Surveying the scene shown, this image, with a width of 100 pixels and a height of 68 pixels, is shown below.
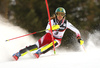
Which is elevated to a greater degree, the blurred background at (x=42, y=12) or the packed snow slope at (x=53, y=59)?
the packed snow slope at (x=53, y=59)

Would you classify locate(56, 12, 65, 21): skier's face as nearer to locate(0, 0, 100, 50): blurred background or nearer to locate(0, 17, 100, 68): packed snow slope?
locate(0, 17, 100, 68): packed snow slope

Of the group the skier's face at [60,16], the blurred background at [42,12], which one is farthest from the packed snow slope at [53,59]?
the blurred background at [42,12]

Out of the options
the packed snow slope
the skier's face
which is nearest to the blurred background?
the packed snow slope

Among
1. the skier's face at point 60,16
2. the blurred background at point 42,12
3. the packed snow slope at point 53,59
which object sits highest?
the skier's face at point 60,16

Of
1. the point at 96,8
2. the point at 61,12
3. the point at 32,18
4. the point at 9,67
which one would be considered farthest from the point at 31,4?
the point at 9,67

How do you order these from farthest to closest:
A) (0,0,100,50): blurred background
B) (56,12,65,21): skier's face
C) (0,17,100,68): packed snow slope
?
1. (0,0,100,50): blurred background
2. (56,12,65,21): skier's face
3. (0,17,100,68): packed snow slope

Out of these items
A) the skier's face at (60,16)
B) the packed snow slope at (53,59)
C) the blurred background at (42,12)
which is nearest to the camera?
the packed snow slope at (53,59)

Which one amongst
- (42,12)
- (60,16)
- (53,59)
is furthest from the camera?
(42,12)

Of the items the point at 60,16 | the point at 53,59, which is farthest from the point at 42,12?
the point at 53,59

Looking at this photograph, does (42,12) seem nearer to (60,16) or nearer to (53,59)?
(60,16)

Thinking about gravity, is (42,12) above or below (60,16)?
below

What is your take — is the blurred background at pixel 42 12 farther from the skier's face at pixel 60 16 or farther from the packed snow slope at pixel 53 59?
the skier's face at pixel 60 16

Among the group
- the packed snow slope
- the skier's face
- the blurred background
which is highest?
the skier's face

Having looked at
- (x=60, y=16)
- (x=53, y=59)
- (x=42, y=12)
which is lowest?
(x=42, y=12)
